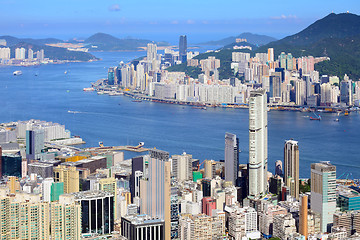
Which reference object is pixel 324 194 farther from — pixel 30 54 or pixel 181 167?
pixel 30 54

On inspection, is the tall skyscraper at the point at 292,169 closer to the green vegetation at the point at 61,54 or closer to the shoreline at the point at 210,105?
Answer: the shoreline at the point at 210,105

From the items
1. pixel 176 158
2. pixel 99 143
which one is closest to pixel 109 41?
pixel 99 143

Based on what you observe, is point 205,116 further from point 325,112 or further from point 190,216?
point 190,216

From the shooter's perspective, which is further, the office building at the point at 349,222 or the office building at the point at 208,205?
the office building at the point at 208,205

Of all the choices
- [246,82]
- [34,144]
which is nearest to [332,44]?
[246,82]

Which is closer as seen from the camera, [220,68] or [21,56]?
[220,68]

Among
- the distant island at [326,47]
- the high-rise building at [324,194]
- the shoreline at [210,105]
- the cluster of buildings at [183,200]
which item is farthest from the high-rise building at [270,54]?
the high-rise building at [324,194]

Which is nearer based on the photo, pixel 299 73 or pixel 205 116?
pixel 205 116
